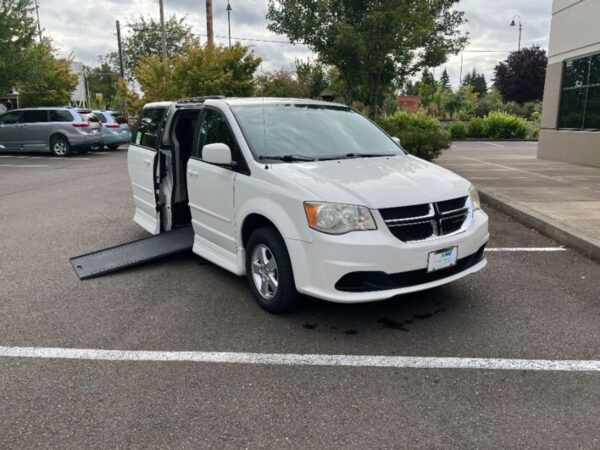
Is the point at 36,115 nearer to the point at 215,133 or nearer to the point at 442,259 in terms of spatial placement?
the point at 215,133

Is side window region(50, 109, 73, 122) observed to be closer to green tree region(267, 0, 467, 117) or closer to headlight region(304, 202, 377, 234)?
green tree region(267, 0, 467, 117)

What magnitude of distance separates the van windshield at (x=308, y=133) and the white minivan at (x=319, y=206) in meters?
0.01

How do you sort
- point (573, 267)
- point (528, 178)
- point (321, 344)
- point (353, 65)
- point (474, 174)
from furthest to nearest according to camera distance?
point (353, 65) < point (474, 174) < point (528, 178) < point (573, 267) < point (321, 344)

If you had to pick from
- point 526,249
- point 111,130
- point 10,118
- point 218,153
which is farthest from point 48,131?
point 526,249

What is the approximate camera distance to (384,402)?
309 cm

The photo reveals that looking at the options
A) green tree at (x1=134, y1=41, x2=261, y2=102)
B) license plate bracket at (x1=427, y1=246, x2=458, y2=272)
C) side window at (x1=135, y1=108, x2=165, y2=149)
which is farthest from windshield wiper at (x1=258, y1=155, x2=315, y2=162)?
green tree at (x1=134, y1=41, x2=261, y2=102)

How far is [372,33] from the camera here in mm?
17031

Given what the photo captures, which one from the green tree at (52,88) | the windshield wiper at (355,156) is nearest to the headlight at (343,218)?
the windshield wiper at (355,156)

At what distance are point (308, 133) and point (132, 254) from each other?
2.30 metres

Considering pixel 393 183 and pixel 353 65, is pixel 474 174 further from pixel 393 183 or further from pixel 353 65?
pixel 393 183

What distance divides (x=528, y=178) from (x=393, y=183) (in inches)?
336

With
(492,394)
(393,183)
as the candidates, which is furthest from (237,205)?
(492,394)

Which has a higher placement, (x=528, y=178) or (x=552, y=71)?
(x=552, y=71)

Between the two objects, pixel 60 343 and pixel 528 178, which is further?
pixel 528 178
